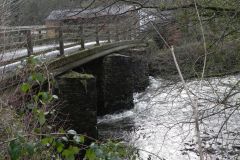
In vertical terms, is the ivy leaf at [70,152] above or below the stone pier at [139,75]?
above

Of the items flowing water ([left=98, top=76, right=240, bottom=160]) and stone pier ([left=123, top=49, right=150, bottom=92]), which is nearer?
flowing water ([left=98, top=76, right=240, bottom=160])

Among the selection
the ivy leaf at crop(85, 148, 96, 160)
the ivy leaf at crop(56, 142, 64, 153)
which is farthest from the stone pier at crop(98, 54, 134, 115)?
the ivy leaf at crop(85, 148, 96, 160)

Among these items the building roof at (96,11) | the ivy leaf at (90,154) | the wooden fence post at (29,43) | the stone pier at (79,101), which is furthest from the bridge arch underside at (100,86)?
the ivy leaf at (90,154)

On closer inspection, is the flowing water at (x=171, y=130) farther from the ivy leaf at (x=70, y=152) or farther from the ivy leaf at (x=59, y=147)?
the ivy leaf at (x=70, y=152)

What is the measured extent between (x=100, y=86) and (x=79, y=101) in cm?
636

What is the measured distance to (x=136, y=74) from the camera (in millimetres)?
24125

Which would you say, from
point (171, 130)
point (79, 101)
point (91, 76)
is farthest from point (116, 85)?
point (79, 101)

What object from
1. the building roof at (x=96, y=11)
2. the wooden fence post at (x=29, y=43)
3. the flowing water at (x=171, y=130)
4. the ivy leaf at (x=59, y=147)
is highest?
the building roof at (x=96, y=11)

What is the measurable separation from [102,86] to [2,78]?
37.3ft

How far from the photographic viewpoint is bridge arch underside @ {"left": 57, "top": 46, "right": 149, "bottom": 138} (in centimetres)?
1252

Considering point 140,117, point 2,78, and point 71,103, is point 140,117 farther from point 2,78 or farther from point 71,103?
point 2,78

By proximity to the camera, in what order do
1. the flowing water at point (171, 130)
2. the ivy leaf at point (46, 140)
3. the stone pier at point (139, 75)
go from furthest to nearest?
the stone pier at point (139, 75) < the flowing water at point (171, 130) < the ivy leaf at point (46, 140)

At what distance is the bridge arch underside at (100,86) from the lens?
12.5m

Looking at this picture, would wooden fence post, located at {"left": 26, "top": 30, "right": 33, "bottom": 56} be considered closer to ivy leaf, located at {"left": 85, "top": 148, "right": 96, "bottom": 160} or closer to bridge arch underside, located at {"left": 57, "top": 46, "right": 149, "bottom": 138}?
bridge arch underside, located at {"left": 57, "top": 46, "right": 149, "bottom": 138}
